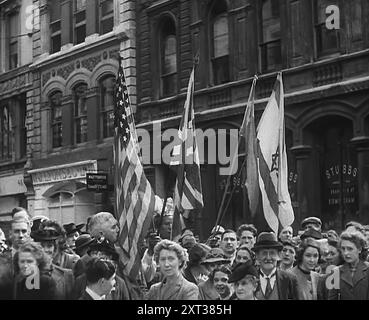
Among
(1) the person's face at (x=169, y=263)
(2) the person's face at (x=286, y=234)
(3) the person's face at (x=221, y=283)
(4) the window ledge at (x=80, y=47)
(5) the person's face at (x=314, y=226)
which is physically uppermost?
(4) the window ledge at (x=80, y=47)

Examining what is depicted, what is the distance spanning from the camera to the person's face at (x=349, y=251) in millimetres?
4387

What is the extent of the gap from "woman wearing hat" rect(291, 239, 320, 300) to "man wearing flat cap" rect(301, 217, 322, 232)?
0.61ft

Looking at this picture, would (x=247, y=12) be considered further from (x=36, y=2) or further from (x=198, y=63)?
(x=36, y=2)

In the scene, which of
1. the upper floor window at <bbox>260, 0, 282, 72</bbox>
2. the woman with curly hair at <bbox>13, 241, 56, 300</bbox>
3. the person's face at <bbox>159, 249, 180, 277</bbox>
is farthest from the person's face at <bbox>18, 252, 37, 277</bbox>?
the upper floor window at <bbox>260, 0, 282, 72</bbox>

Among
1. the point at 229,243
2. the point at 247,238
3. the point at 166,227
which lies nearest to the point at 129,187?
the point at 166,227

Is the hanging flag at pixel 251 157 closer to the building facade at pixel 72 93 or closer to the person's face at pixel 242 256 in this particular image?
the person's face at pixel 242 256

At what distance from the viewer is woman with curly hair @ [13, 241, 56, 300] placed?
460cm

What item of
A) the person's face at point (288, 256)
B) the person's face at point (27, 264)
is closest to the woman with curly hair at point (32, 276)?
the person's face at point (27, 264)

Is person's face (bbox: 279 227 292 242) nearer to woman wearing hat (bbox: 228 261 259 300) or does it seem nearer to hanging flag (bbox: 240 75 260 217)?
hanging flag (bbox: 240 75 260 217)

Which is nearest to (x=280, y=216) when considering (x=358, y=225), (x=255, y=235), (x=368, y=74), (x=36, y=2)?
(x=255, y=235)

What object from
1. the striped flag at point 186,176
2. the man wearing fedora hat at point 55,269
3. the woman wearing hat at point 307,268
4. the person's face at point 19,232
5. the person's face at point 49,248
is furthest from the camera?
the striped flag at point 186,176

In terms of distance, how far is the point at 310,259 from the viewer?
4.48 meters

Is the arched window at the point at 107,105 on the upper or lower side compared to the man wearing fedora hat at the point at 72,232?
upper

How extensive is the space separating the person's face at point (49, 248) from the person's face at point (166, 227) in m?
0.74
